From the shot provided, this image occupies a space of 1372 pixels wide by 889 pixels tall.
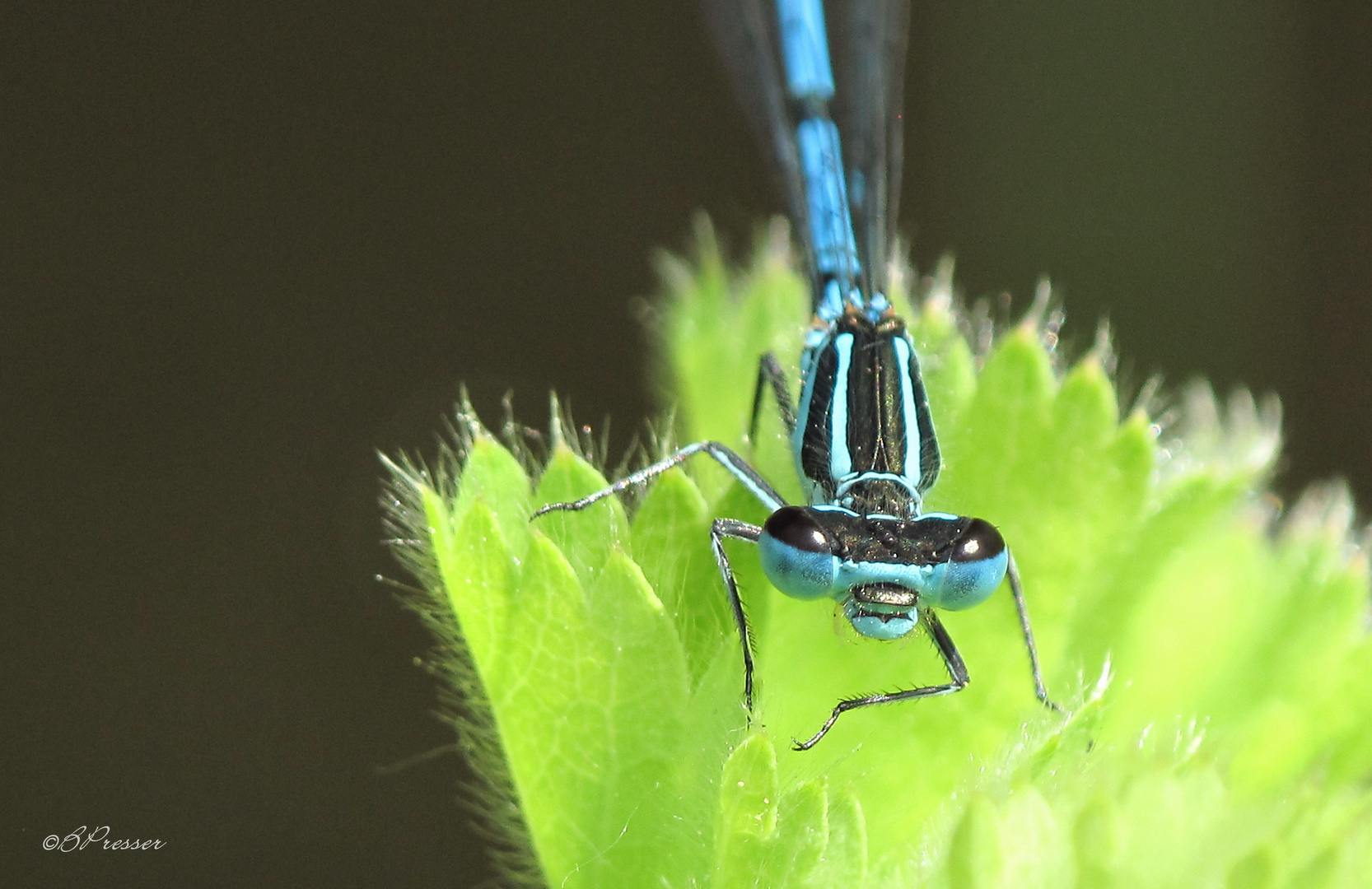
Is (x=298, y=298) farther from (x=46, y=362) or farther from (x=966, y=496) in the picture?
(x=966, y=496)

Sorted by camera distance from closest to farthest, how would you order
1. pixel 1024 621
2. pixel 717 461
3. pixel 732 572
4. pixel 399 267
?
pixel 732 572, pixel 1024 621, pixel 717 461, pixel 399 267

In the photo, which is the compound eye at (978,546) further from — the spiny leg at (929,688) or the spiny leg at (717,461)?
the spiny leg at (717,461)

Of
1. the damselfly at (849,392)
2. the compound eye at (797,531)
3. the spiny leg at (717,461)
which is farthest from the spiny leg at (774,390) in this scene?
the compound eye at (797,531)

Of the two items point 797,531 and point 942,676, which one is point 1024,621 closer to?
point 942,676

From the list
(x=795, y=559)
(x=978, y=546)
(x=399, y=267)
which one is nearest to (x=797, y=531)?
(x=795, y=559)

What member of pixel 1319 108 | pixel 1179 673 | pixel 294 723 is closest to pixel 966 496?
pixel 1179 673

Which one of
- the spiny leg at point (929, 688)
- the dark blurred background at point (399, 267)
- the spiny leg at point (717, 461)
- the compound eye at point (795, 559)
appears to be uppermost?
the dark blurred background at point (399, 267)

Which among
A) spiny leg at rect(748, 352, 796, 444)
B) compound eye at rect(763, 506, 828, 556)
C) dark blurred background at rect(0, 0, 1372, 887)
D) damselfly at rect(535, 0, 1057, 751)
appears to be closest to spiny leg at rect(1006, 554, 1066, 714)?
damselfly at rect(535, 0, 1057, 751)
